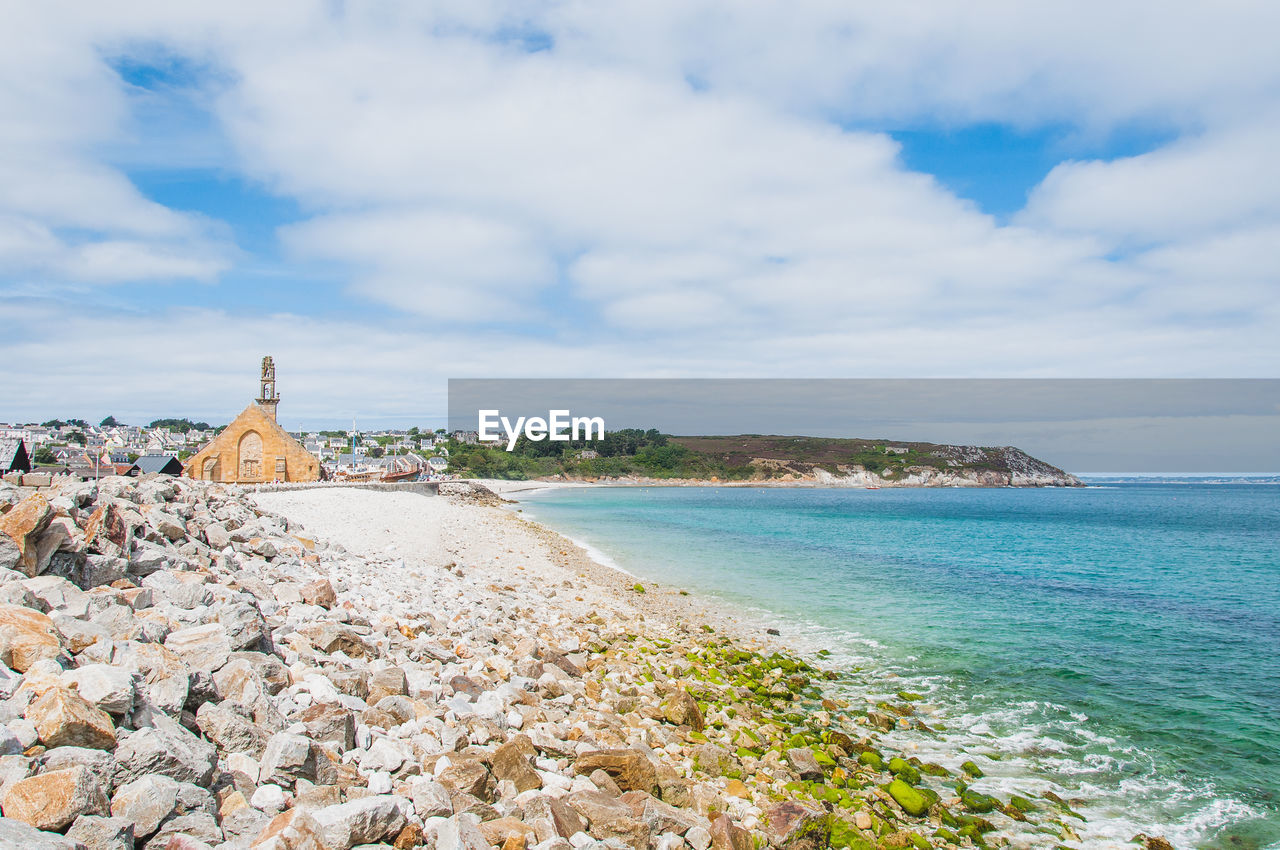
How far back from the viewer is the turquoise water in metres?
Answer: 8.38

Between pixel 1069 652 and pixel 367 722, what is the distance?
1516 centimetres

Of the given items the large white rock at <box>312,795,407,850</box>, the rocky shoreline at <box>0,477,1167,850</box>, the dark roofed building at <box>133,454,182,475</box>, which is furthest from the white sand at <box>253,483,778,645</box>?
the large white rock at <box>312,795,407,850</box>

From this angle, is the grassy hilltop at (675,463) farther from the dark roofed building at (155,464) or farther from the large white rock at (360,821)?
the large white rock at (360,821)

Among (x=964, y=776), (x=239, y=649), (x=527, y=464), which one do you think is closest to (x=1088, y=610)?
(x=964, y=776)

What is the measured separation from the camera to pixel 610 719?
789 centimetres

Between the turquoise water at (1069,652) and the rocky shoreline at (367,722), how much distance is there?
118cm

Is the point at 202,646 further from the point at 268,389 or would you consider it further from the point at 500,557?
the point at 268,389

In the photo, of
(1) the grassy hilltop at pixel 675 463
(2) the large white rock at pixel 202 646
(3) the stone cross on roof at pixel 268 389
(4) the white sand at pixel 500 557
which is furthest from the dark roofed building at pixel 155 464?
(1) the grassy hilltop at pixel 675 463

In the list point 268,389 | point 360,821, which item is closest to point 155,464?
point 268,389

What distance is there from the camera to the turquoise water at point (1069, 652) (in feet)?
27.5

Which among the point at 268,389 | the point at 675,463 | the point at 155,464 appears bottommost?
the point at 675,463

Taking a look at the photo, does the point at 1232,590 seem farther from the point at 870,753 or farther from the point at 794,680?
the point at 870,753

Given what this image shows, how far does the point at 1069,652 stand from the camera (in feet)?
48.0

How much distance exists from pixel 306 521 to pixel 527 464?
136 metres
